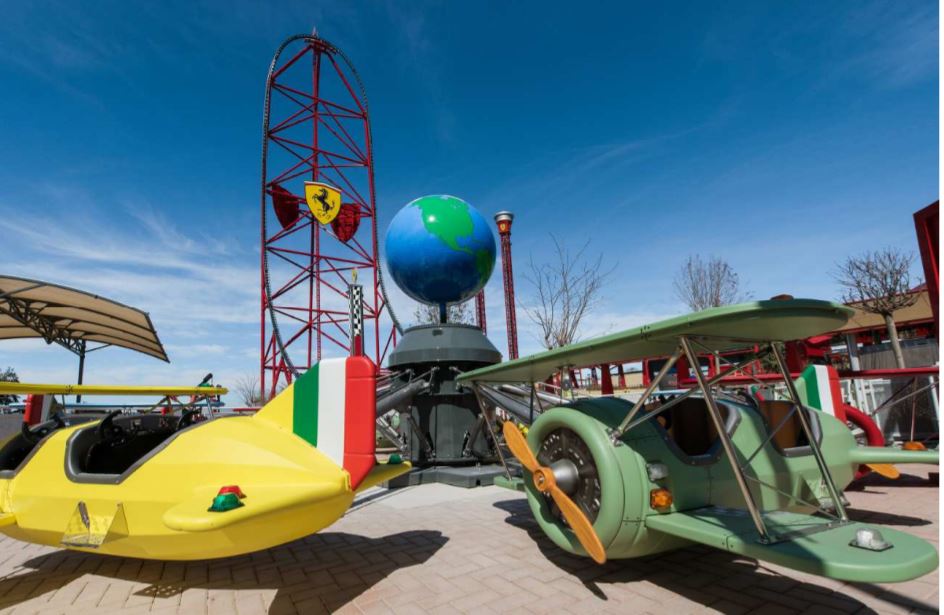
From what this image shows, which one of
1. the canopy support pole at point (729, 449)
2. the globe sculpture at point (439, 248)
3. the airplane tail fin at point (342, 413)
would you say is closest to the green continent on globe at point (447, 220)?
the globe sculpture at point (439, 248)

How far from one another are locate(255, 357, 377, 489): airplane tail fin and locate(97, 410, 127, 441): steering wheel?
7.73 feet

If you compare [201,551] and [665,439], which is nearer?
[201,551]

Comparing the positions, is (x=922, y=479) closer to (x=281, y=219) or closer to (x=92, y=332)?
(x=281, y=219)

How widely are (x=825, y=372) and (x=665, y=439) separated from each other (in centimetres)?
515

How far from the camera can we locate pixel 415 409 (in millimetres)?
10438

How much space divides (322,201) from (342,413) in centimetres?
1533

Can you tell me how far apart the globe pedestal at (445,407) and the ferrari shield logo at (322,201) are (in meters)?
9.47

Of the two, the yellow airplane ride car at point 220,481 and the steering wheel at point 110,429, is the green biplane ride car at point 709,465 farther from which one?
the steering wheel at point 110,429

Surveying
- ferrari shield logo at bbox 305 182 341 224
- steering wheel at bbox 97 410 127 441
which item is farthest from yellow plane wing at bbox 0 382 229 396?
ferrari shield logo at bbox 305 182 341 224

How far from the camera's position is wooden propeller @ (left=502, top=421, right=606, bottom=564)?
378 centimetres

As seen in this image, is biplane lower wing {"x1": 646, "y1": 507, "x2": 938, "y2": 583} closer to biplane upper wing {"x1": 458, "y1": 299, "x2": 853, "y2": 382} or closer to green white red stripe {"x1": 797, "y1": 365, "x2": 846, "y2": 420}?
biplane upper wing {"x1": 458, "y1": 299, "x2": 853, "y2": 382}

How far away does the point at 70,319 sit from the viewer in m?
16.6

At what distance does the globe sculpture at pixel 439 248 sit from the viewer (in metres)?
10.1

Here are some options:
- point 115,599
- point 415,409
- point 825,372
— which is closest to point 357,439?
point 115,599
